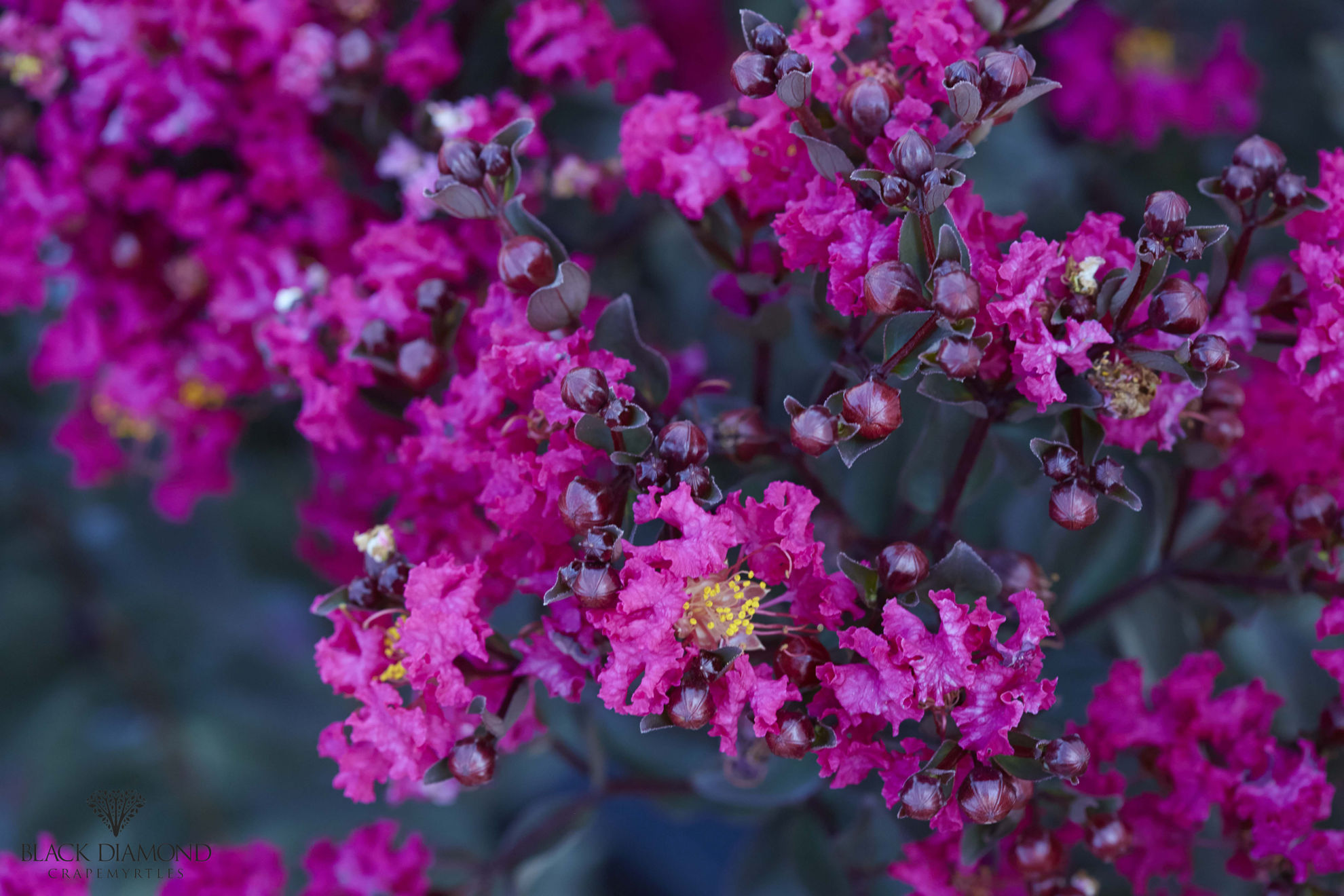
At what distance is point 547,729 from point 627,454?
0.38 meters

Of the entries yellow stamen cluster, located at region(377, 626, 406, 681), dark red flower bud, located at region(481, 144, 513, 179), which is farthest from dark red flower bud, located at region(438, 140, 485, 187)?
yellow stamen cluster, located at region(377, 626, 406, 681)

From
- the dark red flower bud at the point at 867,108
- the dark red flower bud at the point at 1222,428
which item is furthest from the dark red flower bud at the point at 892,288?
the dark red flower bud at the point at 1222,428

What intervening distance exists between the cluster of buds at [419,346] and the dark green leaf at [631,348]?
149 mm

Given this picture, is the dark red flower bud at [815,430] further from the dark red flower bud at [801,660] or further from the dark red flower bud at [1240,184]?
the dark red flower bud at [1240,184]

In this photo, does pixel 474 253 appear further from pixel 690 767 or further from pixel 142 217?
pixel 690 767

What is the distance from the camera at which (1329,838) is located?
78 cm

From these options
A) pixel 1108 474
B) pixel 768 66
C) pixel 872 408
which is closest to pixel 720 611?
pixel 872 408

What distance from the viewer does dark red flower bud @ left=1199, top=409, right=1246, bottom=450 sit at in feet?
2.70

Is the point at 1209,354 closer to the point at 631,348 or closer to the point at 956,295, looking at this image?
the point at 956,295

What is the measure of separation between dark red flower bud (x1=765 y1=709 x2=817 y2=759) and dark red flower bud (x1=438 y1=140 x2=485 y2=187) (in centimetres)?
45

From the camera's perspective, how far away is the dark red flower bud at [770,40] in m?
0.72

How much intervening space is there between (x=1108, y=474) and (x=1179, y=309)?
12 cm

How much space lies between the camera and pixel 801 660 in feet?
2.29

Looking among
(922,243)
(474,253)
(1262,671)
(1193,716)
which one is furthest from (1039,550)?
(474,253)
